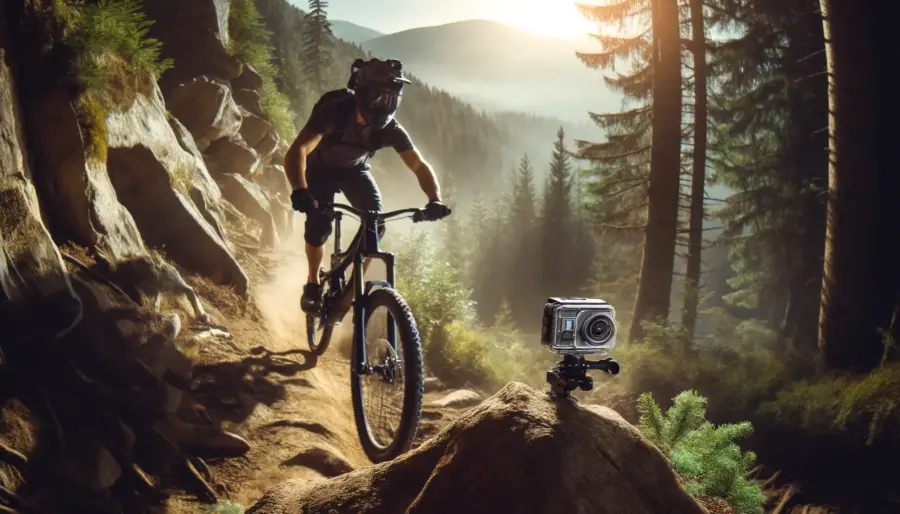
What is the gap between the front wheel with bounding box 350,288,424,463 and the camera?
345 centimetres

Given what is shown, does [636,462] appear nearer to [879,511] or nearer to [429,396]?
[879,511]

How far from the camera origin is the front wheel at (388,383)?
11.3 ft

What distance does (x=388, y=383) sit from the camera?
154 inches

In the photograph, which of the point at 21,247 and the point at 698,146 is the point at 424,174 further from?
the point at 698,146

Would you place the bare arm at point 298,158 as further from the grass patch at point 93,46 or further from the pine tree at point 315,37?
the pine tree at point 315,37

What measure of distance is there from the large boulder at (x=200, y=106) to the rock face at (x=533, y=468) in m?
11.0

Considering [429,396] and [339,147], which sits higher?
[339,147]

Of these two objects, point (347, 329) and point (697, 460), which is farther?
point (347, 329)

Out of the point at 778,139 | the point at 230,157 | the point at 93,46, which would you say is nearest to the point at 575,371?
the point at 93,46

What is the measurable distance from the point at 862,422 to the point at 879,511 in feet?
2.81

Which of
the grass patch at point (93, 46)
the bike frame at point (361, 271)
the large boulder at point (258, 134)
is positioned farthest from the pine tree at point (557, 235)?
the bike frame at point (361, 271)

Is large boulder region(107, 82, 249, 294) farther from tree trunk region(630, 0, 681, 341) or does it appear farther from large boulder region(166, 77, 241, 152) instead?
tree trunk region(630, 0, 681, 341)

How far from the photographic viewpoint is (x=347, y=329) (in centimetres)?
774

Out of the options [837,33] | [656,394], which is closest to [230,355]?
[656,394]
